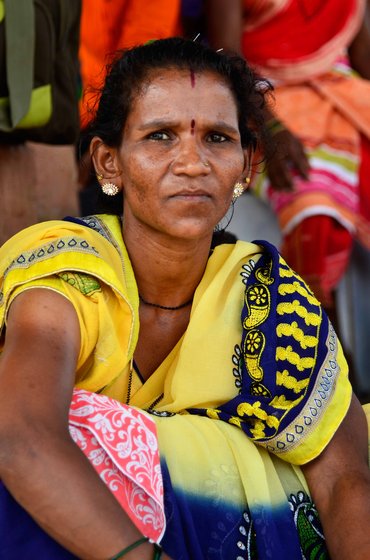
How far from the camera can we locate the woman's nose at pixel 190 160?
8.34ft

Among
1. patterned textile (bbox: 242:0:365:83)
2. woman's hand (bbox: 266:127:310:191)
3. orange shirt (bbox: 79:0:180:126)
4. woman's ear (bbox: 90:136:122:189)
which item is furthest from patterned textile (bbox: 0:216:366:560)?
patterned textile (bbox: 242:0:365:83)

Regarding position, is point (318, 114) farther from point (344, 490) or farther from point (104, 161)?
point (344, 490)

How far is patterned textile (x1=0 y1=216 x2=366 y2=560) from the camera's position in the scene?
2371 millimetres

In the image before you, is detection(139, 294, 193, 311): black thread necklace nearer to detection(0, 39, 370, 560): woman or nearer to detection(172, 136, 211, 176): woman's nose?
detection(0, 39, 370, 560): woman

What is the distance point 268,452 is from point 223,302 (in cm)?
38

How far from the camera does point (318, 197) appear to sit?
4473 mm

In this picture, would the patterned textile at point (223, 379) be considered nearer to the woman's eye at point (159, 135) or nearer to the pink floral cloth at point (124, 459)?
the pink floral cloth at point (124, 459)

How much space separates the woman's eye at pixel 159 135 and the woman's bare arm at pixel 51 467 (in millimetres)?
650

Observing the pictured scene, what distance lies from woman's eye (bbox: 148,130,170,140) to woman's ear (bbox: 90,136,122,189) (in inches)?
6.0

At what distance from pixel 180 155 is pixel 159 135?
85 millimetres

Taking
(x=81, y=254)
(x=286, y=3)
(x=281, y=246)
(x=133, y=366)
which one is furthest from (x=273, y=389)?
(x=286, y=3)

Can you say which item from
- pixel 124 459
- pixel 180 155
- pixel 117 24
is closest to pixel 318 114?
pixel 117 24

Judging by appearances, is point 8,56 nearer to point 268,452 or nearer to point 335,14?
point 268,452

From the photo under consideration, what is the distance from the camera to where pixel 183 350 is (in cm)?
262
